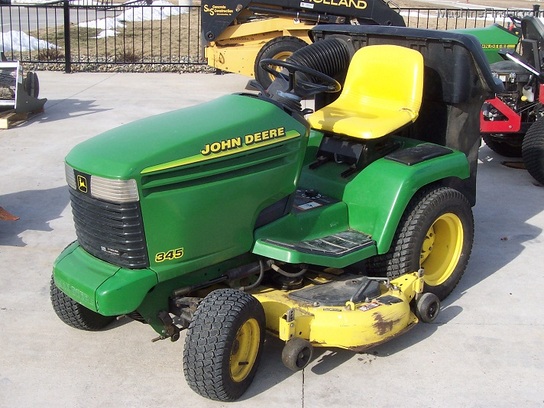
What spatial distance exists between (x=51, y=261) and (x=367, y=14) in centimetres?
709

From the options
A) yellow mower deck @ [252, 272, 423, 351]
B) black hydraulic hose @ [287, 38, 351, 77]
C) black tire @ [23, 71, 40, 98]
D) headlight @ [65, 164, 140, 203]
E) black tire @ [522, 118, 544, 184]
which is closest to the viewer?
headlight @ [65, 164, 140, 203]

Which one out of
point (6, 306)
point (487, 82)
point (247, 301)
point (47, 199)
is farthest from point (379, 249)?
point (47, 199)

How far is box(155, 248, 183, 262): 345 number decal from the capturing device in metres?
3.76

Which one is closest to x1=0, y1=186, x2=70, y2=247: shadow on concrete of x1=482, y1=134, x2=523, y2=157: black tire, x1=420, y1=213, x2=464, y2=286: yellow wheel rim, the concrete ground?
the concrete ground

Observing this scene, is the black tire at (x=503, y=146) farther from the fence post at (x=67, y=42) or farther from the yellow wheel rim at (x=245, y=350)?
the fence post at (x=67, y=42)

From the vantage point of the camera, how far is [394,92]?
16.3 feet

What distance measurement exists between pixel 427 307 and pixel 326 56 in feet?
5.80

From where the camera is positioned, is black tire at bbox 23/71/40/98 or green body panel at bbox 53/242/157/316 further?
black tire at bbox 23/71/40/98

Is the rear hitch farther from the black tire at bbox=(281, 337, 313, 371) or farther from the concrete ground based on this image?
the black tire at bbox=(281, 337, 313, 371)

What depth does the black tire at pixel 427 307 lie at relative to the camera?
4.45 meters

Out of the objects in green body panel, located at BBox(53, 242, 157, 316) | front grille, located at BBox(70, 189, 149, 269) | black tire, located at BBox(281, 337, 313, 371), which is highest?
front grille, located at BBox(70, 189, 149, 269)

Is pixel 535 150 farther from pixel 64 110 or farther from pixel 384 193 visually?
pixel 64 110

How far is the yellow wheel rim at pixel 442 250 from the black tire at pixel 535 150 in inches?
99.5

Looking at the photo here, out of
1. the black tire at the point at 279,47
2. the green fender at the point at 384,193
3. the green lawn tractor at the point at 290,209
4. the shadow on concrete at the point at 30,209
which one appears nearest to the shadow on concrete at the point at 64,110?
the black tire at the point at 279,47
